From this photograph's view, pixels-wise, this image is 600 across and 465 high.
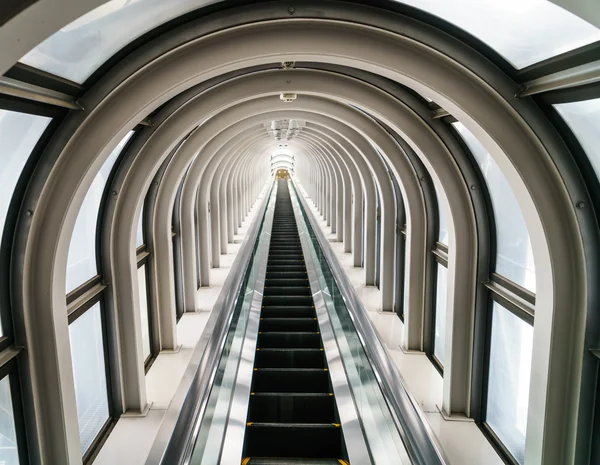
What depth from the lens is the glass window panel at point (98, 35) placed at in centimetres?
293

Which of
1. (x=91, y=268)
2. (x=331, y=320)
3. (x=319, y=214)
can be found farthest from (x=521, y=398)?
(x=319, y=214)

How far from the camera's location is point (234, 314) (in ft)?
24.2

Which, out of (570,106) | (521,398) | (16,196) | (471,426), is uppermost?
(570,106)

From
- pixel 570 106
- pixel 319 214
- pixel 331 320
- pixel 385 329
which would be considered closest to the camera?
pixel 570 106

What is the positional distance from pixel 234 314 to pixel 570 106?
5.40 m

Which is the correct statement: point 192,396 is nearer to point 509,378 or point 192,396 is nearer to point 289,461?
point 289,461

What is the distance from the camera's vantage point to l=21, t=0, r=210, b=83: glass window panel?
2.93 meters

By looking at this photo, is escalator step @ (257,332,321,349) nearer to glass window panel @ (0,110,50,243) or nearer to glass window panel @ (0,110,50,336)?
glass window panel @ (0,110,50,336)

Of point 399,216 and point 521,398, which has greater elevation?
point 399,216

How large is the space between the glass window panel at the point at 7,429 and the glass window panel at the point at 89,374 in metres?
1.26

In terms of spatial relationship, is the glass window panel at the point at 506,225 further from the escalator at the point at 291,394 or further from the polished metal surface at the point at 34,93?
the polished metal surface at the point at 34,93


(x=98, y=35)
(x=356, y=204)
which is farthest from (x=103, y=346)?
(x=356, y=204)

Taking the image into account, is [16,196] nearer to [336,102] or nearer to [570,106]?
[570,106]

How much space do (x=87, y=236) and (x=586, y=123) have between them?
5.27 metres
